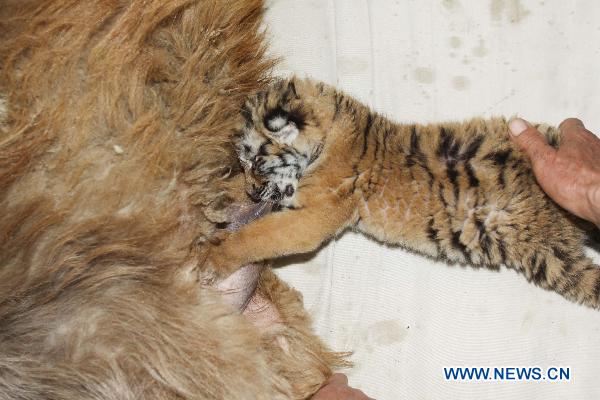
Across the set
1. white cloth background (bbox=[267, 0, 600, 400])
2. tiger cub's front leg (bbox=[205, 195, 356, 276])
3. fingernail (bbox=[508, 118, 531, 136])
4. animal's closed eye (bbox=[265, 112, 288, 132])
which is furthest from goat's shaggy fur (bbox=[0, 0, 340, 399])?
fingernail (bbox=[508, 118, 531, 136])

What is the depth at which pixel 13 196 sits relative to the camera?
56.6 inches

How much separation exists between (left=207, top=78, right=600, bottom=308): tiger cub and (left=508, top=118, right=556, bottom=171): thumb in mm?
33

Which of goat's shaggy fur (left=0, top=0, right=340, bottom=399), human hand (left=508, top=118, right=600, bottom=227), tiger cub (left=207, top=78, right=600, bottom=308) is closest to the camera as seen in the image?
goat's shaggy fur (left=0, top=0, right=340, bottom=399)

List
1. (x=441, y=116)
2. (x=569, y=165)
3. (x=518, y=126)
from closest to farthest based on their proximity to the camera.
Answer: (x=569, y=165)
(x=518, y=126)
(x=441, y=116)

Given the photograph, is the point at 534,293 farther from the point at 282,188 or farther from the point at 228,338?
the point at 228,338

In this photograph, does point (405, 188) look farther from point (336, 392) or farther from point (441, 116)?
point (336, 392)

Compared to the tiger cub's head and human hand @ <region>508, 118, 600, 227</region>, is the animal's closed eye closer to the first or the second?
the tiger cub's head

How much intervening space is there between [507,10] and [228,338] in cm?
138

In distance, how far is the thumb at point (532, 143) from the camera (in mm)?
1716

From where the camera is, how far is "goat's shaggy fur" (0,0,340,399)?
4.74 ft

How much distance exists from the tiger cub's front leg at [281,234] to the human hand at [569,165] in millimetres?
507

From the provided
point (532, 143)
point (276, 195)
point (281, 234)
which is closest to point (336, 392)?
point (281, 234)

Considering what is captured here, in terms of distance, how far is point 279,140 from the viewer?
1.83 metres

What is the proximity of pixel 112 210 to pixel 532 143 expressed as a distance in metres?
1.10
